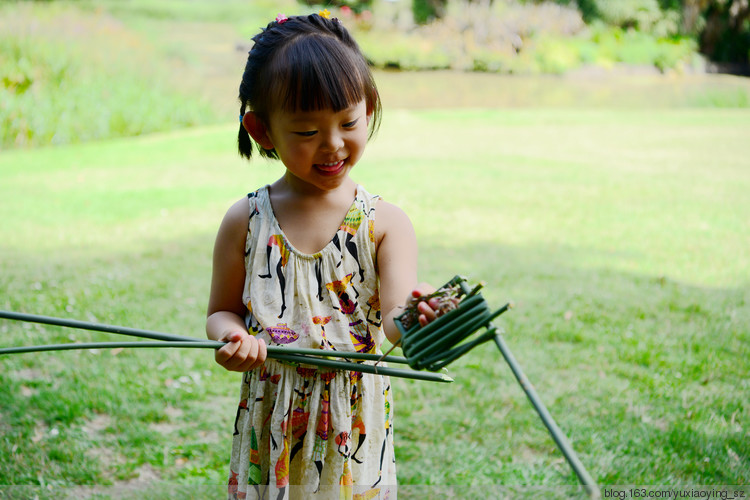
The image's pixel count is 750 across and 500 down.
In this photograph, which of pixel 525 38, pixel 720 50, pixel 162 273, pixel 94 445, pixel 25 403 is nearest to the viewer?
pixel 94 445

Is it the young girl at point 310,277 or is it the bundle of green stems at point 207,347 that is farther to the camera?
the young girl at point 310,277

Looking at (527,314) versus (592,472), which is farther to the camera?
(527,314)

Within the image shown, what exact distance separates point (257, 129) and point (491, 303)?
9.48 feet

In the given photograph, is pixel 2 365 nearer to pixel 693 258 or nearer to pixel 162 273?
pixel 162 273

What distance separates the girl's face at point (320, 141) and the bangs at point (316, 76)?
20 mm

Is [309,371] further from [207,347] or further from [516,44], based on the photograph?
[516,44]

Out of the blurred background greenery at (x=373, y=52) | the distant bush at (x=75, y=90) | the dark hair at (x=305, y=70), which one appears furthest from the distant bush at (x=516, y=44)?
the dark hair at (x=305, y=70)

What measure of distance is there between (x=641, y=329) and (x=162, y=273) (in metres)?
3.20

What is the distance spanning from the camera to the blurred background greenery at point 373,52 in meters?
11.4

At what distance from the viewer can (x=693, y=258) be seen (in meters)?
5.32

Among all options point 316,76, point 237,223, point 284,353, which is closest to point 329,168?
point 316,76

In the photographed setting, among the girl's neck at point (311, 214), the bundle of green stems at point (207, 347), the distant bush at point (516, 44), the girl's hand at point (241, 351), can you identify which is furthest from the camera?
the distant bush at point (516, 44)

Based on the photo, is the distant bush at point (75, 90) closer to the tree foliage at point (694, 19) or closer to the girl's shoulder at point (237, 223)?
the girl's shoulder at point (237, 223)

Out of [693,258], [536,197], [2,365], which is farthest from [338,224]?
[536,197]
